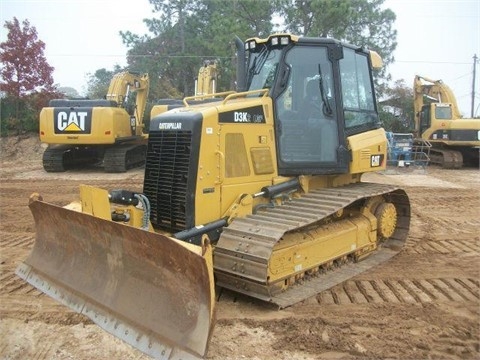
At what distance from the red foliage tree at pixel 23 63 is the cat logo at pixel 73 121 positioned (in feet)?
29.2

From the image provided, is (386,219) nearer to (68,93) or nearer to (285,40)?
(285,40)

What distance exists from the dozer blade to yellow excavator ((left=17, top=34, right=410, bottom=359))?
0.01 meters

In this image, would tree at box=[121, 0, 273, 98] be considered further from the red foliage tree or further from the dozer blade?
the dozer blade

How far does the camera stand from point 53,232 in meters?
4.83

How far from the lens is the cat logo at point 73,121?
1338 centimetres

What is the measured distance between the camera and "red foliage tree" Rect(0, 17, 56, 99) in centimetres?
2056

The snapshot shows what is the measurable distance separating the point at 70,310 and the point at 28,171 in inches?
486

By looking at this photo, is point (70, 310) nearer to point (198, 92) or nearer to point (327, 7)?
point (198, 92)

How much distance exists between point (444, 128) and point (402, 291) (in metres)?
14.1

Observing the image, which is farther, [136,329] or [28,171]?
[28,171]

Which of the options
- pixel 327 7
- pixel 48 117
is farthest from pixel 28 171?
pixel 327 7

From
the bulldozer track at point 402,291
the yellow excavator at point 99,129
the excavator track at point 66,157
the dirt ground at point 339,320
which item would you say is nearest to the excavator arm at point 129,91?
the yellow excavator at point 99,129

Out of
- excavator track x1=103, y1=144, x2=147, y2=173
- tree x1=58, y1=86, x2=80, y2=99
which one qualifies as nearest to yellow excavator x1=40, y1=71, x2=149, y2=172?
excavator track x1=103, y1=144, x2=147, y2=173

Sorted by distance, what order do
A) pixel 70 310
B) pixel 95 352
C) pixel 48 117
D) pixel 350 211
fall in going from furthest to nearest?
1. pixel 48 117
2. pixel 350 211
3. pixel 70 310
4. pixel 95 352
